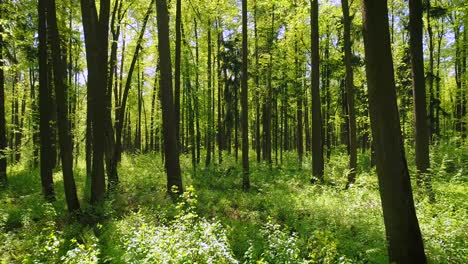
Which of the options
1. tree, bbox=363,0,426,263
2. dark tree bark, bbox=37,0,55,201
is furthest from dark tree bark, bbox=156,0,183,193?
tree, bbox=363,0,426,263

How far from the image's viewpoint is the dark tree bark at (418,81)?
963 cm

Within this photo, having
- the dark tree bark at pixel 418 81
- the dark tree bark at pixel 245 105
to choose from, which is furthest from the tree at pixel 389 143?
the dark tree bark at pixel 245 105

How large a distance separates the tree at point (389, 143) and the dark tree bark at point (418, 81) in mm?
5627

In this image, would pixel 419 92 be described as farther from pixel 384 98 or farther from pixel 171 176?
pixel 171 176

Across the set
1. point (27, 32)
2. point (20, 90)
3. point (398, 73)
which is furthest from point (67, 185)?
point (20, 90)

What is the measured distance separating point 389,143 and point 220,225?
10.9 feet

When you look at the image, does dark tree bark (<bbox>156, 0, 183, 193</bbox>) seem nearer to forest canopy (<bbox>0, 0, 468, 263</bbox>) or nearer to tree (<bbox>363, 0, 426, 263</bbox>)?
forest canopy (<bbox>0, 0, 468, 263</bbox>)

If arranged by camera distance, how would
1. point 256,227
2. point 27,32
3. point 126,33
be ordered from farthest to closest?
point 126,33
point 27,32
point 256,227

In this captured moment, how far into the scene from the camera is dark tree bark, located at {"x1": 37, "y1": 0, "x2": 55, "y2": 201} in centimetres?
1184

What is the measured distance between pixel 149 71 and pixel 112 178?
21282 millimetres

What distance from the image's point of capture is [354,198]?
10742mm

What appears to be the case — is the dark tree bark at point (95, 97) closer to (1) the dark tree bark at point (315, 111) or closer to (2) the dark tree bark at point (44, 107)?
(2) the dark tree bark at point (44, 107)

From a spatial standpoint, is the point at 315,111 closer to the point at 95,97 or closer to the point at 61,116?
the point at 95,97

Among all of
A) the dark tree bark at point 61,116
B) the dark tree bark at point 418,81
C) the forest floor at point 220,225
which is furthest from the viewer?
the dark tree bark at point 61,116
